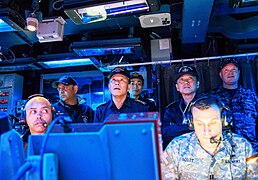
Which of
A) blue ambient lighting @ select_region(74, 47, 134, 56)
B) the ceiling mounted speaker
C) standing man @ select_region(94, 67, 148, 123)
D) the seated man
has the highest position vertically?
the ceiling mounted speaker

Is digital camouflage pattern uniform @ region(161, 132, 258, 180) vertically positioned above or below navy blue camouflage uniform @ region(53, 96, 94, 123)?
below

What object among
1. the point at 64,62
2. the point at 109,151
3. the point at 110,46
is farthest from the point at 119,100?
the point at 109,151

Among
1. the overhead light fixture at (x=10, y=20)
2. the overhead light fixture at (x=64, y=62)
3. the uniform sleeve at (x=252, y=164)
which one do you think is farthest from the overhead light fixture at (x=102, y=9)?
the overhead light fixture at (x=64, y=62)

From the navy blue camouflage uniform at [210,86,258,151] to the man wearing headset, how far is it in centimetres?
106

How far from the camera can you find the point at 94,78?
15.5 feet

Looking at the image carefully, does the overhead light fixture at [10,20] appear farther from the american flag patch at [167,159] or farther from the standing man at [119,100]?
the american flag patch at [167,159]

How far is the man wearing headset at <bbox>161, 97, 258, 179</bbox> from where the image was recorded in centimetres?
159

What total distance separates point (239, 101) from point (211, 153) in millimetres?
1287

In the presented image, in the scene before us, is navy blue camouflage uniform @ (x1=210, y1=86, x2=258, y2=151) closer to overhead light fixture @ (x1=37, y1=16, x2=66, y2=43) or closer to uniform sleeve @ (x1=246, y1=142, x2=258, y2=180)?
uniform sleeve @ (x1=246, y1=142, x2=258, y2=180)

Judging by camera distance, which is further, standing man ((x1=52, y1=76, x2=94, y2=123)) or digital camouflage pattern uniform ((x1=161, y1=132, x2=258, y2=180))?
standing man ((x1=52, y1=76, x2=94, y2=123))

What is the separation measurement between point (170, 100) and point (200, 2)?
1.25 metres

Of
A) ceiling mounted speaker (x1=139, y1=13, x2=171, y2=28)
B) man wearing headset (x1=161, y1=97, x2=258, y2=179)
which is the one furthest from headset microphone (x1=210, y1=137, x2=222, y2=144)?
ceiling mounted speaker (x1=139, y1=13, x2=171, y2=28)

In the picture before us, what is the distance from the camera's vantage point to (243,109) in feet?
8.91

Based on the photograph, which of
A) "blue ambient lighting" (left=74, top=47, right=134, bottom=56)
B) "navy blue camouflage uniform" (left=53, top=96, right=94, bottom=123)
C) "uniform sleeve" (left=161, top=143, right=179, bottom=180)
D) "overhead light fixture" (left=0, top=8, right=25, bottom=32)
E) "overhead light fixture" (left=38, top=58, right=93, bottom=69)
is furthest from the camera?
"overhead light fixture" (left=38, top=58, right=93, bottom=69)
